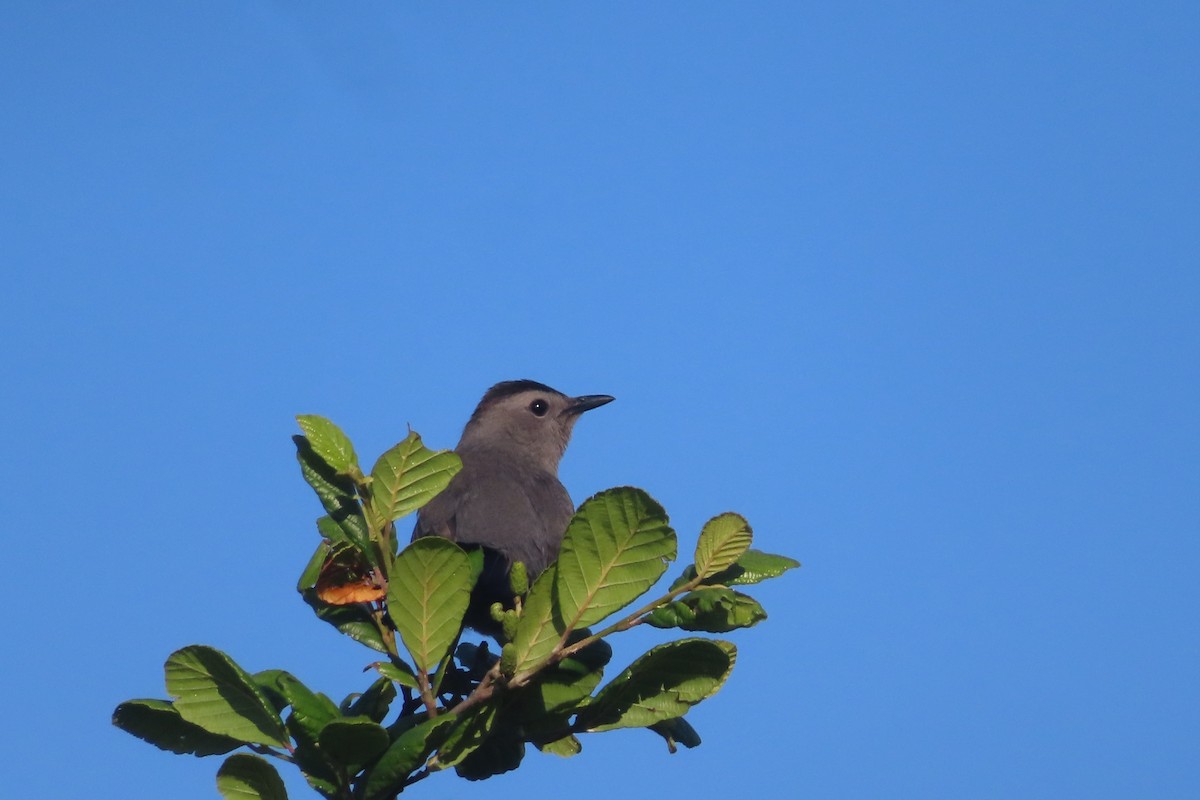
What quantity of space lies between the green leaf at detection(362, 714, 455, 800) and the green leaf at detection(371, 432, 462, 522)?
574 millimetres

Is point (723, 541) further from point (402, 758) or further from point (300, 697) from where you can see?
point (300, 697)

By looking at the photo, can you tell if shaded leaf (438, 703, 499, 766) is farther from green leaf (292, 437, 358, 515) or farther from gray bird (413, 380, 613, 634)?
gray bird (413, 380, 613, 634)

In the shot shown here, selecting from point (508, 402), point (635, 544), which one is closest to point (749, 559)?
point (635, 544)

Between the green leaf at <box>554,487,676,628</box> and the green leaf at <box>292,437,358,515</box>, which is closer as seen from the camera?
the green leaf at <box>554,487,676,628</box>

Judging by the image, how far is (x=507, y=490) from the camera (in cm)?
638

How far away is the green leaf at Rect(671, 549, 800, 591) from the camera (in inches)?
119

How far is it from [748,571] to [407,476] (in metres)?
0.89

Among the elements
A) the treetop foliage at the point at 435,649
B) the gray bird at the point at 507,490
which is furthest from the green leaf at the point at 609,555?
the gray bird at the point at 507,490

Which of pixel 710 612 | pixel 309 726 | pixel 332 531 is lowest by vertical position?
pixel 309 726

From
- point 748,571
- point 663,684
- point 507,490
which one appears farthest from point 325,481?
point 507,490

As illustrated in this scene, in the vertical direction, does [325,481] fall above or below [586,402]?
below

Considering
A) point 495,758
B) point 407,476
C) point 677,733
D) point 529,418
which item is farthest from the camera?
point 529,418

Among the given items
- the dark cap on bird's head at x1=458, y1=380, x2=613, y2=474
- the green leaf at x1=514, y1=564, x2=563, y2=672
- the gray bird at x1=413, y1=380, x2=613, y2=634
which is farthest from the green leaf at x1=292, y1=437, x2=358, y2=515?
the dark cap on bird's head at x1=458, y1=380, x2=613, y2=474

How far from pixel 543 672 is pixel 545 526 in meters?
3.27
